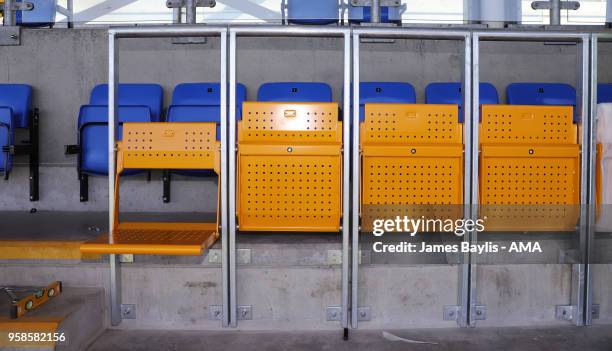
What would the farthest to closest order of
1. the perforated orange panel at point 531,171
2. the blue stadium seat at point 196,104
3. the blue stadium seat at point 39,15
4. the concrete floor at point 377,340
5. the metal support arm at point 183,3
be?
the metal support arm at point 183,3 < the blue stadium seat at point 39,15 < the blue stadium seat at point 196,104 < the perforated orange panel at point 531,171 < the concrete floor at point 377,340

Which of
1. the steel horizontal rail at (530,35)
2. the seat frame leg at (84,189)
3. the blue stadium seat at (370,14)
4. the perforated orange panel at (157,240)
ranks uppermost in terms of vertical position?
the blue stadium seat at (370,14)

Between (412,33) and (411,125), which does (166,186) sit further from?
(412,33)

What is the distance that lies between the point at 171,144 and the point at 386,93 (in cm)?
183

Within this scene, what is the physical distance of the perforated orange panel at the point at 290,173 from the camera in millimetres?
2584

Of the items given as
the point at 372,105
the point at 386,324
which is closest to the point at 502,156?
the point at 372,105

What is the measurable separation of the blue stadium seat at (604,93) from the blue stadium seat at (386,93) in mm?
1429

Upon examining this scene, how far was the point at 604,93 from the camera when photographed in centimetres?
390

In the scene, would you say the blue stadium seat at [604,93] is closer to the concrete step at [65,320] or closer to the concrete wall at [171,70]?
the concrete wall at [171,70]

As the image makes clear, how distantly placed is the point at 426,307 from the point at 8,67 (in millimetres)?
3723

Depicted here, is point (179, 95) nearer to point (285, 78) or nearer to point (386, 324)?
point (285, 78)

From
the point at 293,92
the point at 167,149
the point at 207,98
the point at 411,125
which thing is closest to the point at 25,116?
the point at 207,98

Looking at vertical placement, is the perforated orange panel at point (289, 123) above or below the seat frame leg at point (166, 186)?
above

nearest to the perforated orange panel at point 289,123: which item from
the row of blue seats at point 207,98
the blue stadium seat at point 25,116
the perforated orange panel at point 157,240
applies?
the perforated orange panel at point 157,240

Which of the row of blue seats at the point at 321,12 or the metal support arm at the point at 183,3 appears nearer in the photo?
the metal support arm at the point at 183,3
